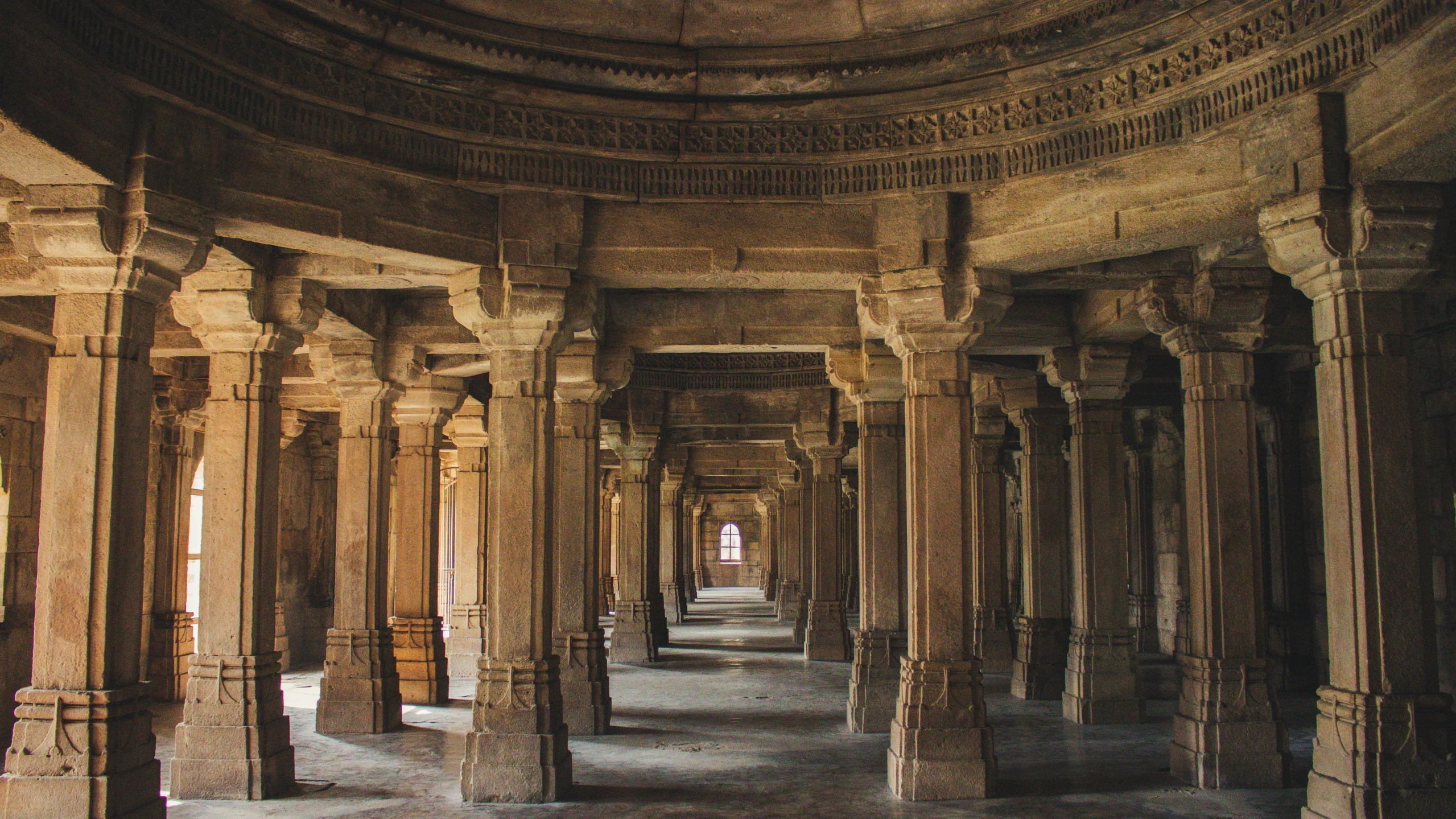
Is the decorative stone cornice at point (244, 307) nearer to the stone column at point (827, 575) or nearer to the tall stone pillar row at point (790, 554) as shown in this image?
the stone column at point (827, 575)

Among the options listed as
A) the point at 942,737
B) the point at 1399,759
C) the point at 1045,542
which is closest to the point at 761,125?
the point at 942,737

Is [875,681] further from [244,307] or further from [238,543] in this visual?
[244,307]

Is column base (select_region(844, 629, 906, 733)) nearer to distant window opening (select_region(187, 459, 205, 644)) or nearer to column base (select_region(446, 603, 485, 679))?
column base (select_region(446, 603, 485, 679))

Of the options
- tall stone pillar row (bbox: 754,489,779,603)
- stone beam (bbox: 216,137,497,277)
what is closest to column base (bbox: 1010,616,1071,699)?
stone beam (bbox: 216,137,497,277)

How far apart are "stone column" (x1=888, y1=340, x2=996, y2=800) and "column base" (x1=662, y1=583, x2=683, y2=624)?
659 inches

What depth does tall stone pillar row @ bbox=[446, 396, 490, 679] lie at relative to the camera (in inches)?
540

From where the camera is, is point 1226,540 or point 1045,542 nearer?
point 1226,540

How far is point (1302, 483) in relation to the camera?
40.6 ft

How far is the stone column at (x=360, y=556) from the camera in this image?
9492mm

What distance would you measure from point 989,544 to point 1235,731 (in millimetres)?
5965

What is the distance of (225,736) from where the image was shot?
705 cm

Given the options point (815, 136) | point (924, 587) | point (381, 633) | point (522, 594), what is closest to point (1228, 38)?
point (815, 136)

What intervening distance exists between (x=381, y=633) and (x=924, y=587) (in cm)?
526

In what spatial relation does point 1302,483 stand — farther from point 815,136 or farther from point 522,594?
point 522,594
